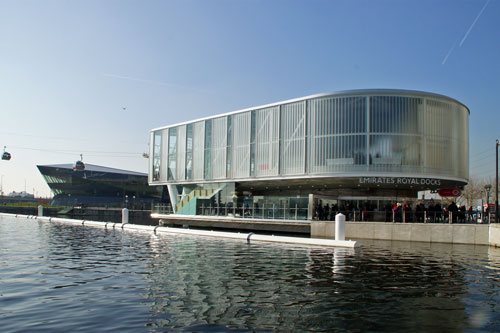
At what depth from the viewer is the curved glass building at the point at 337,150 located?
34344mm

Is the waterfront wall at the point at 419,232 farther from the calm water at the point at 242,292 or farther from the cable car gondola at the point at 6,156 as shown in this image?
the cable car gondola at the point at 6,156

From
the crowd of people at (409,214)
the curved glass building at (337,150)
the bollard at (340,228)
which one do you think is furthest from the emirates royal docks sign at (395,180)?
the bollard at (340,228)

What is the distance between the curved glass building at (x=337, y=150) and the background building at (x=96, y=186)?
51.5 meters

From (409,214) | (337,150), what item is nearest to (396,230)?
(409,214)

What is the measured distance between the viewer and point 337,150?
1404 inches

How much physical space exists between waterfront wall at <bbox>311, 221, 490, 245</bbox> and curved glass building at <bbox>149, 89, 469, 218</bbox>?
402cm

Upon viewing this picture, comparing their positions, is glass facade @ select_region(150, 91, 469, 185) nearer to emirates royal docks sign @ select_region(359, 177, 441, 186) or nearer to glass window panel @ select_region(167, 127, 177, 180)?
emirates royal docks sign @ select_region(359, 177, 441, 186)

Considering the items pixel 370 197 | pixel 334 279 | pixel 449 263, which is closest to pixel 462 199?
pixel 370 197

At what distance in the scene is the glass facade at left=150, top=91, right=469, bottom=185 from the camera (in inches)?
1350

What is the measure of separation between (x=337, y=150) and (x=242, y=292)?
84.3 ft

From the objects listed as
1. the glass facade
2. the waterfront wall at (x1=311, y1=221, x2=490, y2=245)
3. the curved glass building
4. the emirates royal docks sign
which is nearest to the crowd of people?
the waterfront wall at (x1=311, y1=221, x2=490, y2=245)

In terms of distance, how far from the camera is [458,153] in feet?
119

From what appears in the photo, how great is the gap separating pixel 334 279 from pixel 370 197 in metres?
27.9

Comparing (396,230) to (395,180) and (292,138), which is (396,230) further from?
(292,138)
